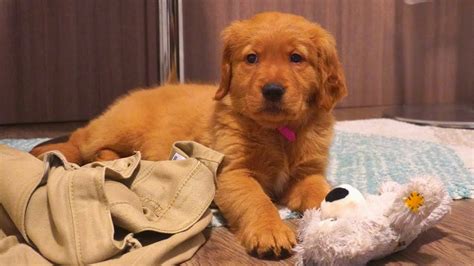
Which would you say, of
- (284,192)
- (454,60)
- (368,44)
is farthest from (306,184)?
(454,60)

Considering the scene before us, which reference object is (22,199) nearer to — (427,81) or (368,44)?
(368,44)

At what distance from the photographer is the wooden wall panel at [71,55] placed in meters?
2.90

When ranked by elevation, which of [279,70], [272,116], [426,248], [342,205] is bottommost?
[426,248]

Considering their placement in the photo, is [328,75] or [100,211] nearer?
[100,211]

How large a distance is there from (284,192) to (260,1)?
2049 millimetres

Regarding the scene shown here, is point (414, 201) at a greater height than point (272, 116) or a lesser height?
lesser

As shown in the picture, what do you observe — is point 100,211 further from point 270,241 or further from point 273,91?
point 273,91

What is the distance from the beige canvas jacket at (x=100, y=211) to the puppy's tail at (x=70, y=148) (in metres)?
0.50

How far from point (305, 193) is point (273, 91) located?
29 centimetres

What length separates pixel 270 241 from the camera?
1.05 metres

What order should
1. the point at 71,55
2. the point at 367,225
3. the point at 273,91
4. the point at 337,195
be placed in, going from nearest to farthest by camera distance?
1. the point at 367,225
2. the point at 337,195
3. the point at 273,91
4. the point at 71,55

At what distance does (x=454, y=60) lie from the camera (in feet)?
12.0

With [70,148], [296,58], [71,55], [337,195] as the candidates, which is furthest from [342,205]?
[71,55]

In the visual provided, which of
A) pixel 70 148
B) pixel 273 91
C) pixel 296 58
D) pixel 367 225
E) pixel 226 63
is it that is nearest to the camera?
pixel 367 225
